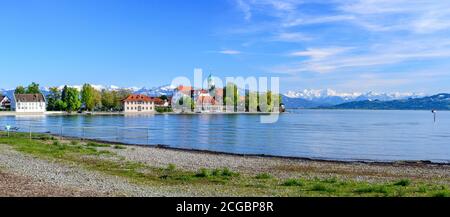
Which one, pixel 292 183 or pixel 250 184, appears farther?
pixel 292 183

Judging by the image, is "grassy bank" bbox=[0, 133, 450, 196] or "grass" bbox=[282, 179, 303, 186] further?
"grass" bbox=[282, 179, 303, 186]

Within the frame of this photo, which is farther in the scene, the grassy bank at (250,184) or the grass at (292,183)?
the grass at (292,183)

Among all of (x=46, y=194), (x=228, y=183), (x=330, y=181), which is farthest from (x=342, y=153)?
(x=46, y=194)

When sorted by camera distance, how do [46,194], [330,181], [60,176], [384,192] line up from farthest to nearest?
[330,181] < [60,176] < [384,192] < [46,194]

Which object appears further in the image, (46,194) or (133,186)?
(133,186)

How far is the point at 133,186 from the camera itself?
757 inches
